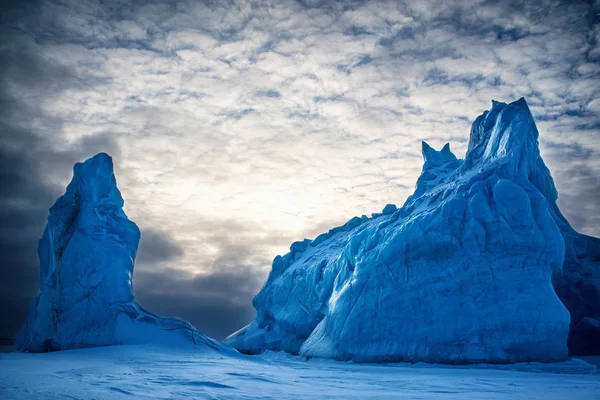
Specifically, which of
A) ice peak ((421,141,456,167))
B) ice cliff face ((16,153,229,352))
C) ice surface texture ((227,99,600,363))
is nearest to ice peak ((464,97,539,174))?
ice surface texture ((227,99,600,363))

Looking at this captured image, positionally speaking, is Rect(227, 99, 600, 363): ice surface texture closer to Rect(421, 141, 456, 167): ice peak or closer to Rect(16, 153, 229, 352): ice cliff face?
Rect(421, 141, 456, 167): ice peak

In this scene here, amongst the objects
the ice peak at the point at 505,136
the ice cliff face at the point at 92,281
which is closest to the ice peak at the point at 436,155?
the ice peak at the point at 505,136

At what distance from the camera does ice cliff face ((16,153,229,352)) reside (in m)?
19.0

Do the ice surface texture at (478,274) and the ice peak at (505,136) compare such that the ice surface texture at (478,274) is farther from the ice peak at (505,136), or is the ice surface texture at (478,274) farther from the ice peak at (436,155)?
the ice peak at (436,155)

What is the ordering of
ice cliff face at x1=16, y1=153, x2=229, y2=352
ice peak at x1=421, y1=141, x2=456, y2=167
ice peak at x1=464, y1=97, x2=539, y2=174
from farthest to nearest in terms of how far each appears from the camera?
1. ice peak at x1=421, y1=141, x2=456, y2=167
2. ice peak at x1=464, y1=97, x2=539, y2=174
3. ice cliff face at x1=16, y1=153, x2=229, y2=352

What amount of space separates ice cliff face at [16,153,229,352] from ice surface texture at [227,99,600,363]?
8.07 m

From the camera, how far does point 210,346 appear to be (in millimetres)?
18906

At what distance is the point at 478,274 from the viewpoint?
20.2m

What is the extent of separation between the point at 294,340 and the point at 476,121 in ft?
67.7

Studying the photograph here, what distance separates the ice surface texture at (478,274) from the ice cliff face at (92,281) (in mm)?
8066

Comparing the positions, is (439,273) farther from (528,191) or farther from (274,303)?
(274,303)

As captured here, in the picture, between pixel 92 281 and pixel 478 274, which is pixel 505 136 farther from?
pixel 92 281

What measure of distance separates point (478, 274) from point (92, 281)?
17858mm

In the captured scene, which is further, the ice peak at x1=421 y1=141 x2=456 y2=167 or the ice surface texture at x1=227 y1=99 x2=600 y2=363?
the ice peak at x1=421 y1=141 x2=456 y2=167
